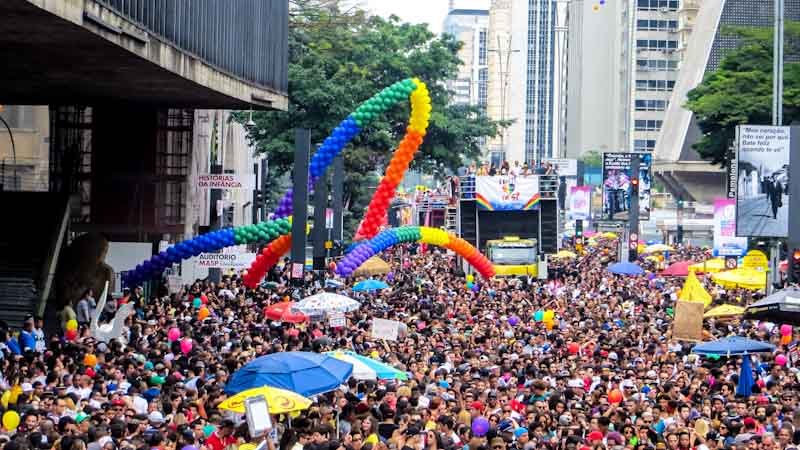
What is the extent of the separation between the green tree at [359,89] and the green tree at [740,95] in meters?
10.1

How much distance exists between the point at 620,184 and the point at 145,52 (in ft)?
142

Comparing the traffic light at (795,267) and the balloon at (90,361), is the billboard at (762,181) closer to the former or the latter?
the traffic light at (795,267)

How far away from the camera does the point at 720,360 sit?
978 inches

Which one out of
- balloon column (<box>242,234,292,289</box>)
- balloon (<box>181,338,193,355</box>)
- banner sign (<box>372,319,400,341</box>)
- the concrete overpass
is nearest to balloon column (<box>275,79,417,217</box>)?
balloon column (<box>242,234,292,289</box>)

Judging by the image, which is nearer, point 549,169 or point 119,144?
point 119,144

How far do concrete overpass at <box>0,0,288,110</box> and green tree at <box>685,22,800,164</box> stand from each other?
817 inches

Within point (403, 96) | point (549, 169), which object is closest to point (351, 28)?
point (549, 169)

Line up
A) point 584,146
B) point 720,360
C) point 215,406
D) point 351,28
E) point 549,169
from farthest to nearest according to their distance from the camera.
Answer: point 584,146, point 351,28, point 549,169, point 720,360, point 215,406

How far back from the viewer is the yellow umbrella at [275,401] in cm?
1475

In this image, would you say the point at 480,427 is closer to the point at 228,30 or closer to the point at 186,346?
the point at 186,346

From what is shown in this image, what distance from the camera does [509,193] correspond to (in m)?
51.2

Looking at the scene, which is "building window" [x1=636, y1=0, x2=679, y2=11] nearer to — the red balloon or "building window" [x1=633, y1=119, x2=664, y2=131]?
"building window" [x1=633, y1=119, x2=664, y2=131]

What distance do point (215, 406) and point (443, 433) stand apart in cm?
264

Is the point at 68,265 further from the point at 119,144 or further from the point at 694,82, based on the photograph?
the point at 694,82
